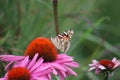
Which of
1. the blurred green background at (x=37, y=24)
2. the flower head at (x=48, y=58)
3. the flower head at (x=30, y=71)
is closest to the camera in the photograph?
the flower head at (x=30, y=71)

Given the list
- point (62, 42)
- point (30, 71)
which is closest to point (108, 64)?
point (62, 42)

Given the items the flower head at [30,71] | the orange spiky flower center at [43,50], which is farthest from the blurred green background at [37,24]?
the flower head at [30,71]

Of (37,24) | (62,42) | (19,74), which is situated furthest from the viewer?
(37,24)

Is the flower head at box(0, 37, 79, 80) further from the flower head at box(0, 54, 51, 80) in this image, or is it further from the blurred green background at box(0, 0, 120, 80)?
the blurred green background at box(0, 0, 120, 80)

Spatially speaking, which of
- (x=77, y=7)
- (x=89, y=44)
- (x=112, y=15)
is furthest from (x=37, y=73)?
(x=112, y=15)

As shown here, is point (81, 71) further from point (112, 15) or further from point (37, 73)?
point (112, 15)

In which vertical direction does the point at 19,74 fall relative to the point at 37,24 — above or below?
above

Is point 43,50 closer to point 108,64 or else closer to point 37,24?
point 108,64

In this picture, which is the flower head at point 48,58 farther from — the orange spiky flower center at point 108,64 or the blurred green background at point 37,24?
the blurred green background at point 37,24

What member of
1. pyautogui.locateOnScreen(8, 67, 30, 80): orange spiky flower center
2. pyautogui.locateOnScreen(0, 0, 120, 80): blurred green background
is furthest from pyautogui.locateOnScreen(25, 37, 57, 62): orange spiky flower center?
pyautogui.locateOnScreen(0, 0, 120, 80): blurred green background
